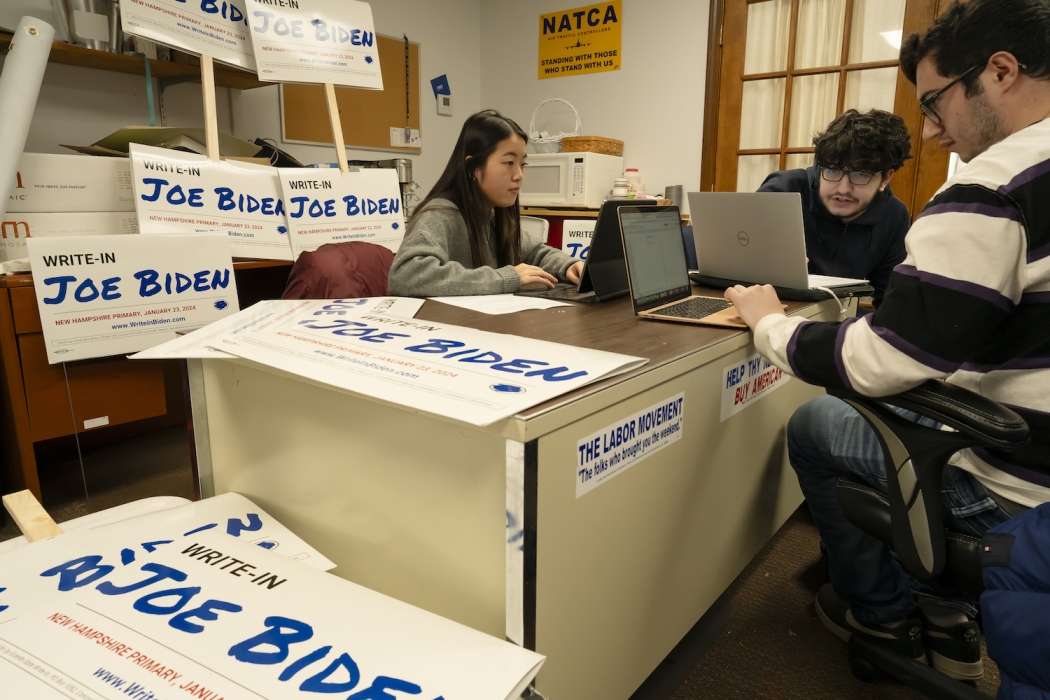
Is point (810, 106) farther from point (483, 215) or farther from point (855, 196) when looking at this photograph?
point (483, 215)

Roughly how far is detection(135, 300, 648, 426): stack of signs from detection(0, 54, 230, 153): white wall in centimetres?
222

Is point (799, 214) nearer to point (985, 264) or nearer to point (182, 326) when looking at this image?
point (985, 264)

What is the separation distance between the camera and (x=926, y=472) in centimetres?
90

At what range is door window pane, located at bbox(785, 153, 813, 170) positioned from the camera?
3.30 m

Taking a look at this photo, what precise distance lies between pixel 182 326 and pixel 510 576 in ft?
5.82

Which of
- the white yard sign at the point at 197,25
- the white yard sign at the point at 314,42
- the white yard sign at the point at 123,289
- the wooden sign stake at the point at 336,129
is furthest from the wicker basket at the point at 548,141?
the white yard sign at the point at 123,289

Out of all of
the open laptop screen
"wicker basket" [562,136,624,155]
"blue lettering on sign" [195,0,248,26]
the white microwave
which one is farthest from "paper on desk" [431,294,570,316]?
"wicker basket" [562,136,624,155]

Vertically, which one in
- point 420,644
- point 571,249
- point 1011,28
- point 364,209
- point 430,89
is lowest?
point 420,644

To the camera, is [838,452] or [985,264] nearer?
[985,264]

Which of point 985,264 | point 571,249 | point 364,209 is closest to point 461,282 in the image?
point 985,264

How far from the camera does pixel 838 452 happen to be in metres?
1.19

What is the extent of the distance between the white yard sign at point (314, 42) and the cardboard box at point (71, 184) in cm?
68

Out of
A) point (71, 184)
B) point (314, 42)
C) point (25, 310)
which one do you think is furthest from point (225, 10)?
point (25, 310)

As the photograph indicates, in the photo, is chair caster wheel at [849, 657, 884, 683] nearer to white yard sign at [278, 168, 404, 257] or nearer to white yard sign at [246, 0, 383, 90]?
white yard sign at [278, 168, 404, 257]
